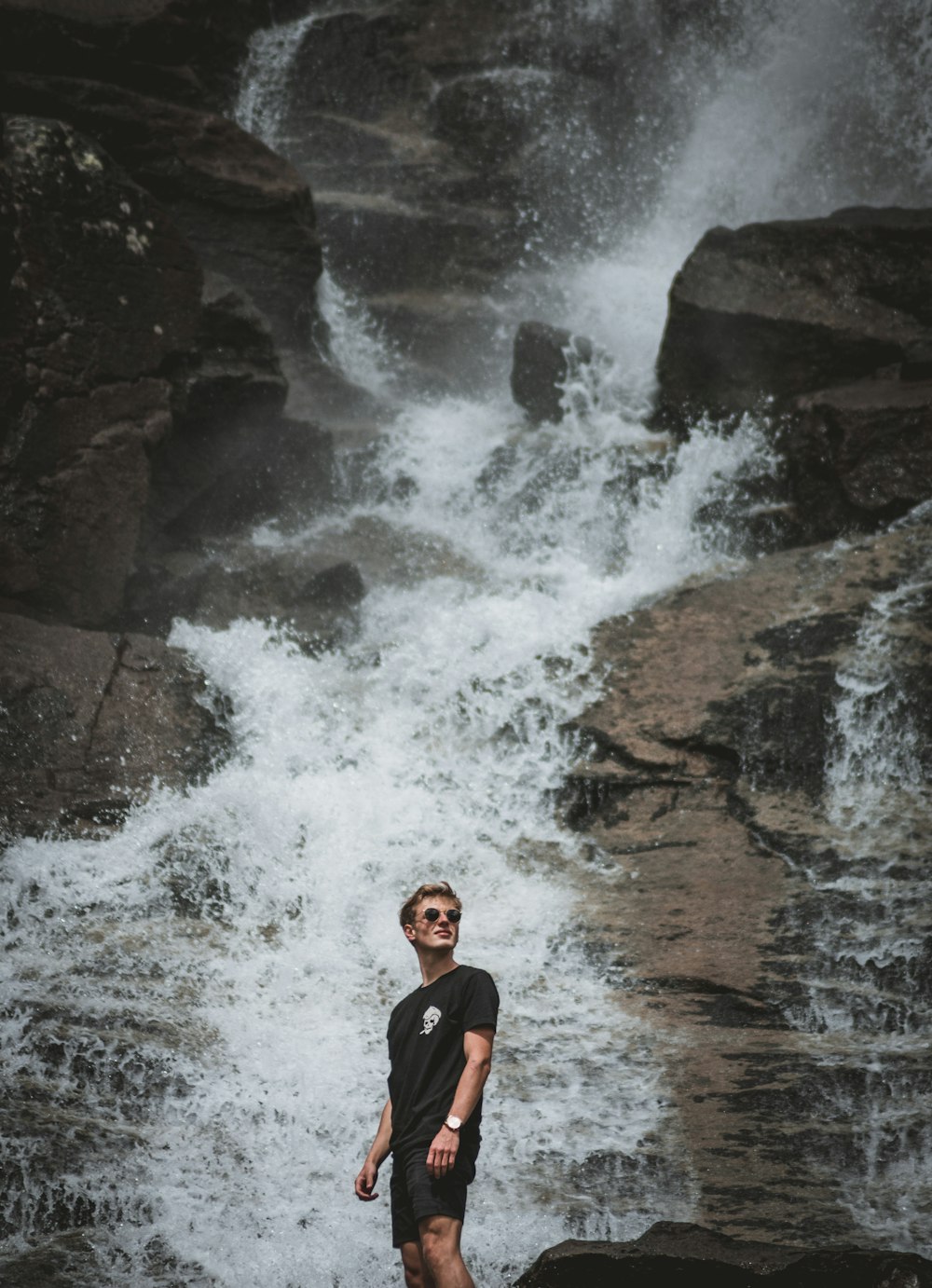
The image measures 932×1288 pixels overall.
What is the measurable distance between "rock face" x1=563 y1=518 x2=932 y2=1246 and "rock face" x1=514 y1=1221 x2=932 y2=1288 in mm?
819

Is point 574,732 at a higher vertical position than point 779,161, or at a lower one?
lower

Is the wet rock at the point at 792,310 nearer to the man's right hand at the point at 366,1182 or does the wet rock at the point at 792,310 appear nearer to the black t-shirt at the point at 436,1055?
the black t-shirt at the point at 436,1055

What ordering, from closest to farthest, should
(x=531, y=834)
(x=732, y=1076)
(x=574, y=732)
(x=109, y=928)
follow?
(x=732, y=1076) → (x=109, y=928) → (x=531, y=834) → (x=574, y=732)

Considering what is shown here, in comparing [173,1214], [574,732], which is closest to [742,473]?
[574,732]

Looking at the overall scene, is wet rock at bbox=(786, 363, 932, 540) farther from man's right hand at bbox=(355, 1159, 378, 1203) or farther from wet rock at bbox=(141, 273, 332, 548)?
man's right hand at bbox=(355, 1159, 378, 1203)

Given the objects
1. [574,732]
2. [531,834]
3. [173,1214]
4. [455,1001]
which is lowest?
[173,1214]

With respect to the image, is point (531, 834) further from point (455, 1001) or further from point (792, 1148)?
point (455, 1001)

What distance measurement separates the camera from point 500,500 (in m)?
10.5

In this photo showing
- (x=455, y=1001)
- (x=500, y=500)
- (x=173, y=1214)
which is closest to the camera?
(x=455, y=1001)

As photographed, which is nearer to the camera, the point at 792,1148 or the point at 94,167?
the point at 792,1148

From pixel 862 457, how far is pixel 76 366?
5.76m

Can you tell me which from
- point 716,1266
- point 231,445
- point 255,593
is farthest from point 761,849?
point 231,445

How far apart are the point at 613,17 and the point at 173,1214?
53.7ft

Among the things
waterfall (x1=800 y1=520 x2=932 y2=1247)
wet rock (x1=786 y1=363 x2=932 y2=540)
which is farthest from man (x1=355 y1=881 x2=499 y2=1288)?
wet rock (x1=786 y1=363 x2=932 y2=540)
